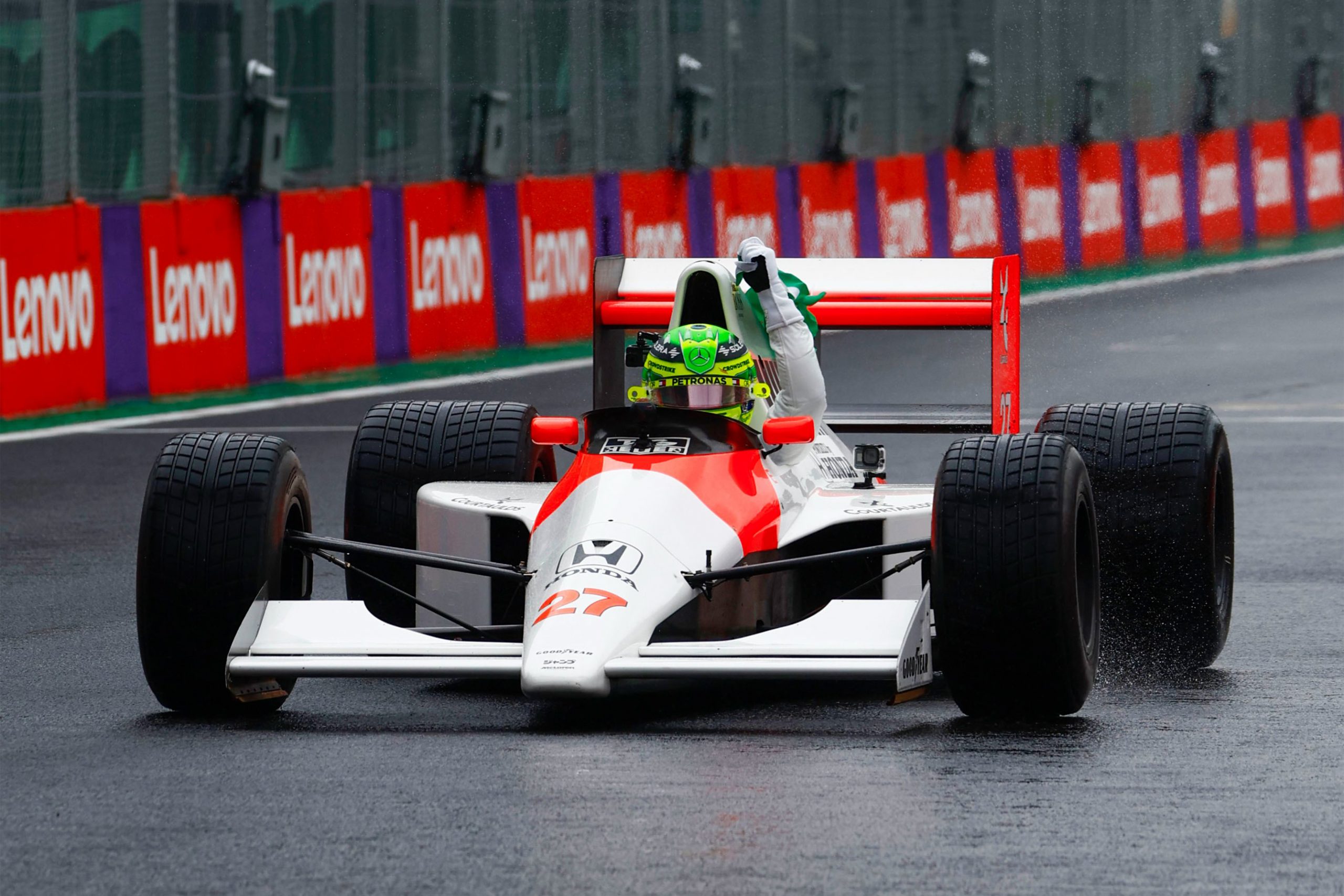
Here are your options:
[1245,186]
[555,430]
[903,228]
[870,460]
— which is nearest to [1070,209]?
[903,228]

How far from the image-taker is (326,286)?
20031 mm

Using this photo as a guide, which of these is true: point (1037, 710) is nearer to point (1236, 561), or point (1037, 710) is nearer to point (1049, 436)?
point (1049, 436)

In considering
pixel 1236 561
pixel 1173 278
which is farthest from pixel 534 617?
pixel 1173 278

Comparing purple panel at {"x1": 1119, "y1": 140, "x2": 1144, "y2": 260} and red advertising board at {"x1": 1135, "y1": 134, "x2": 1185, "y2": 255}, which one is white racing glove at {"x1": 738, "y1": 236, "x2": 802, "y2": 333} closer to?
purple panel at {"x1": 1119, "y1": 140, "x2": 1144, "y2": 260}

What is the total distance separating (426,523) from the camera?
8742 mm

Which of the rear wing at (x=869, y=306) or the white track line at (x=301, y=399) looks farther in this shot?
the white track line at (x=301, y=399)

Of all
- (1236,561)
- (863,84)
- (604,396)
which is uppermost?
(863,84)

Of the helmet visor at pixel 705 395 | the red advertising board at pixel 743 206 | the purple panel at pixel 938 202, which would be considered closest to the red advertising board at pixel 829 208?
the red advertising board at pixel 743 206

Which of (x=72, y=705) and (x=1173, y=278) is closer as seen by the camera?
(x=72, y=705)

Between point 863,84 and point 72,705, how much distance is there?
66.8 feet

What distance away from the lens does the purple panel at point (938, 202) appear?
2719 centimetres

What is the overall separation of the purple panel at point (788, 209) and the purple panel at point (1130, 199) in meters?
5.98

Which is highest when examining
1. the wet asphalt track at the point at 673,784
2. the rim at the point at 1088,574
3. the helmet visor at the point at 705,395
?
the helmet visor at the point at 705,395

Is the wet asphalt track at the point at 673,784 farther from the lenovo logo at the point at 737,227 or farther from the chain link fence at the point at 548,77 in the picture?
the lenovo logo at the point at 737,227
